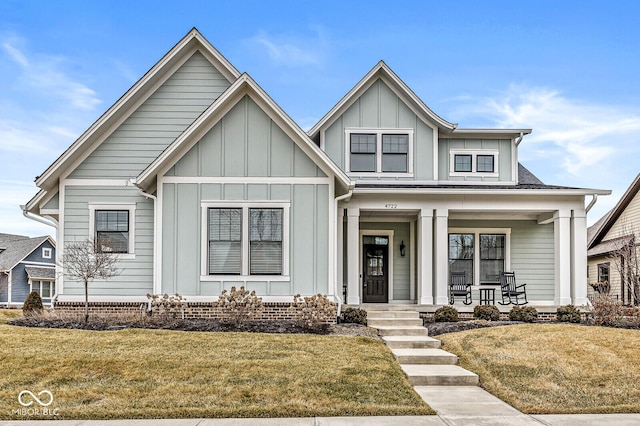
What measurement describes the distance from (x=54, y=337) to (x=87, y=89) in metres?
11.0

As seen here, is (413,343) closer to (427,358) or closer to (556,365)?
(427,358)

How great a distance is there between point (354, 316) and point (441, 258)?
10.8ft

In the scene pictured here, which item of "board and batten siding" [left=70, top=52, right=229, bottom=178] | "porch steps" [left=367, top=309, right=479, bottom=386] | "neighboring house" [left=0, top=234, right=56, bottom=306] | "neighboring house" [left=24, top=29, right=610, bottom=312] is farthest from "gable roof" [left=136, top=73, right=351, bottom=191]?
"neighboring house" [left=0, top=234, right=56, bottom=306]

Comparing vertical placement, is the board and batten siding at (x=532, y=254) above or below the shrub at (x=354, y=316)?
above

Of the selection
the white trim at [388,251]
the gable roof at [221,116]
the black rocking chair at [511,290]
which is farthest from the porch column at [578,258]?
the gable roof at [221,116]

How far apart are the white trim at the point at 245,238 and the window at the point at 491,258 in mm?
7048

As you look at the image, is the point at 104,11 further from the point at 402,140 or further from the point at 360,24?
the point at 402,140

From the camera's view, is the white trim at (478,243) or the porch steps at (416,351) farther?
the white trim at (478,243)

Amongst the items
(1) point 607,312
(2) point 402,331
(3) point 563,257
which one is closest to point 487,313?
(1) point 607,312

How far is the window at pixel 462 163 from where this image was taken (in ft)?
58.3

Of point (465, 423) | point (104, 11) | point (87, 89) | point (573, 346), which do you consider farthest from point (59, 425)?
point (87, 89)

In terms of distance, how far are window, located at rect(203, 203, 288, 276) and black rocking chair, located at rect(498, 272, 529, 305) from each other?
6834 mm

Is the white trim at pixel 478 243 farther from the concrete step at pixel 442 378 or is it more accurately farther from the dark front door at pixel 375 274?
the concrete step at pixel 442 378

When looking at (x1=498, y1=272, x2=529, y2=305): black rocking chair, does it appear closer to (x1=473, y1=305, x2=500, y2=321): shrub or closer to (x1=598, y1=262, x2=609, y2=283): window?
(x1=473, y1=305, x2=500, y2=321): shrub
